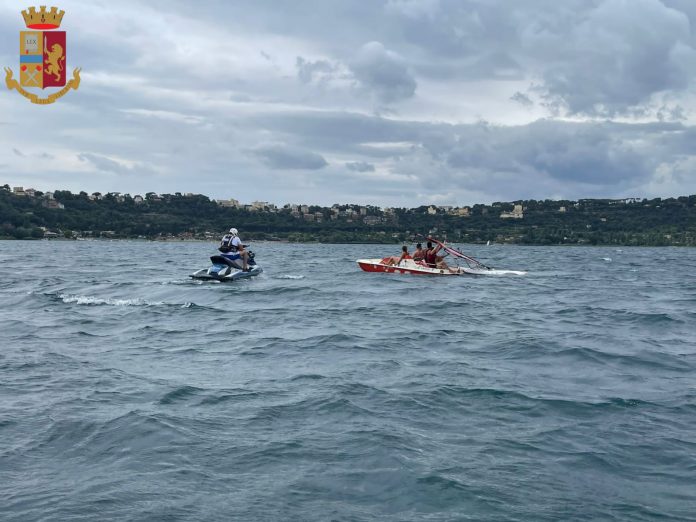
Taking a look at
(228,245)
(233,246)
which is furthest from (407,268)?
(228,245)

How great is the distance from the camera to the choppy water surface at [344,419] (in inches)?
274

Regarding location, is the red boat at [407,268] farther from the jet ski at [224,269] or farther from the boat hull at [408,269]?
the jet ski at [224,269]

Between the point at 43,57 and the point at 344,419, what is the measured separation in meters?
28.7

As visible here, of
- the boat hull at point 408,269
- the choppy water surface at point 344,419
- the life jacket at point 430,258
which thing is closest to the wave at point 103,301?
the choppy water surface at point 344,419

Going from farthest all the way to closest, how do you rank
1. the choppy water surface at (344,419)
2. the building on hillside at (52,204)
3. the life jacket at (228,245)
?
the building on hillside at (52,204), the life jacket at (228,245), the choppy water surface at (344,419)

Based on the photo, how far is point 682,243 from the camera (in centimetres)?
14200

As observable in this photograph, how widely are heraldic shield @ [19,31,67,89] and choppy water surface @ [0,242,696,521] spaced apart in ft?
50.6

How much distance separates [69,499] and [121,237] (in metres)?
144

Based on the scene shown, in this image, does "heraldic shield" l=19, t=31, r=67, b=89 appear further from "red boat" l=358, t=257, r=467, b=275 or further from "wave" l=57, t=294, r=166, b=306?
"red boat" l=358, t=257, r=467, b=275

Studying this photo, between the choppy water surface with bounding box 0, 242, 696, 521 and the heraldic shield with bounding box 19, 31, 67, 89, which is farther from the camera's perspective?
the heraldic shield with bounding box 19, 31, 67, 89

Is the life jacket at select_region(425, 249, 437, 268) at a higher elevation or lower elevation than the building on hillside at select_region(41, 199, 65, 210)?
lower

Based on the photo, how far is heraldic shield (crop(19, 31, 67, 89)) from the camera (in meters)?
31.3

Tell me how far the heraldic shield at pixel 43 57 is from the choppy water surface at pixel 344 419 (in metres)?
15.4

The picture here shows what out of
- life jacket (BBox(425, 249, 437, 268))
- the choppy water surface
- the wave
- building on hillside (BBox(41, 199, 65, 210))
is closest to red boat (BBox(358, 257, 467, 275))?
life jacket (BBox(425, 249, 437, 268))
